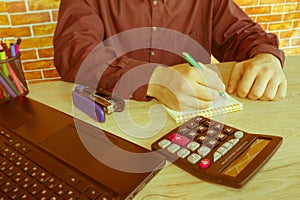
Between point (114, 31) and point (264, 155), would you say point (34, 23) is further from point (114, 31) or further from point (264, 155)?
point (264, 155)

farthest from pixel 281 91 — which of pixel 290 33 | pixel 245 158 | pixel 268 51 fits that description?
pixel 290 33

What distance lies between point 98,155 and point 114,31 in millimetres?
610

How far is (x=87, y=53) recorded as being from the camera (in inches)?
34.2

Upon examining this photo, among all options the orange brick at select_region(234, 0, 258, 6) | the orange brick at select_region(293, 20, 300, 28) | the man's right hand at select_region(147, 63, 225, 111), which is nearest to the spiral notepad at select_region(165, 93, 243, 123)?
the man's right hand at select_region(147, 63, 225, 111)

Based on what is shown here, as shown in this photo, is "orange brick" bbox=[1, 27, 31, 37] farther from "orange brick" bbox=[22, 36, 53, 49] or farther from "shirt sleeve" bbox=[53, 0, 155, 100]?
"shirt sleeve" bbox=[53, 0, 155, 100]

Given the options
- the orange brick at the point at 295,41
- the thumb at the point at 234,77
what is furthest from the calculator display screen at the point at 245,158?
the orange brick at the point at 295,41

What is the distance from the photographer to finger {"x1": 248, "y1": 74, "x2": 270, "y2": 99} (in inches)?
30.3

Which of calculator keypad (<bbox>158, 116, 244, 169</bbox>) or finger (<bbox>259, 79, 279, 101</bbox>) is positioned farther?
finger (<bbox>259, 79, 279, 101</bbox>)

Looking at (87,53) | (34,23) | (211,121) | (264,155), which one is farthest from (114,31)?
(34,23)

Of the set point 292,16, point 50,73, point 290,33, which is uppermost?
point 292,16

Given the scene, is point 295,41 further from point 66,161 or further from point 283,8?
point 66,161

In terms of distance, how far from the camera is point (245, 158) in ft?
1.82

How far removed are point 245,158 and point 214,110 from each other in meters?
0.17

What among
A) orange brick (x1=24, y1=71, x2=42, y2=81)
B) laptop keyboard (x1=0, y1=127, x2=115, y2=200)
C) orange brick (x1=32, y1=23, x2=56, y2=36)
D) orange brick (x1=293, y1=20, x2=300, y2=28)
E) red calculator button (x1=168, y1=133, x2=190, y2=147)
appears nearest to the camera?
laptop keyboard (x1=0, y1=127, x2=115, y2=200)
